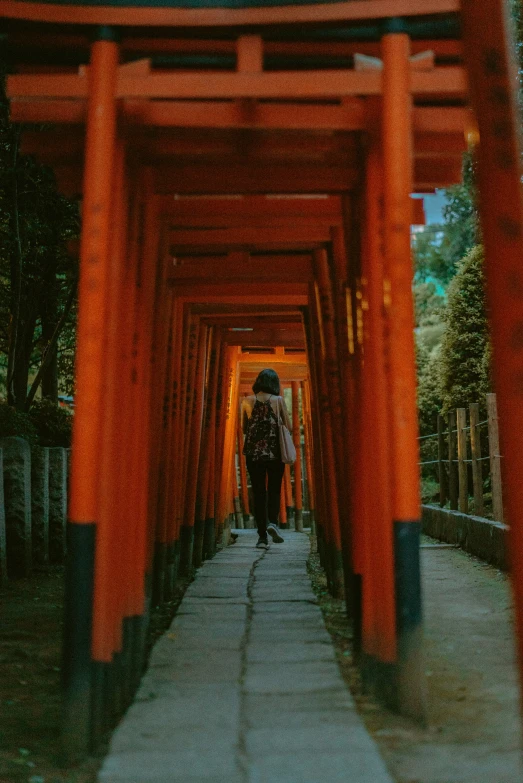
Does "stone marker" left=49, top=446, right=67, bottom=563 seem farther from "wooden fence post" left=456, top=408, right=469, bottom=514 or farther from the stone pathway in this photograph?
"wooden fence post" left=456, top=408, right=469, bottom=514

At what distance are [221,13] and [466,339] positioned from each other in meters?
9.83

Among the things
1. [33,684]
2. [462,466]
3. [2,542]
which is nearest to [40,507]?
[2,542]

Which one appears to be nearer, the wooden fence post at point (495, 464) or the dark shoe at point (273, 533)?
the wooden fence post at point (495, 464)

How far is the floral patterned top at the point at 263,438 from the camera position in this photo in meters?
8.02

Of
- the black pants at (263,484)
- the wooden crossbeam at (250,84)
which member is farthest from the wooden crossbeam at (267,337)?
the wooden crossbeam at (250,84)

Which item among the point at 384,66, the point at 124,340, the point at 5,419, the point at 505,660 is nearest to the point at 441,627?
the point at 505,660

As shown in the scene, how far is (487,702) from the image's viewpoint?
309 centimetres

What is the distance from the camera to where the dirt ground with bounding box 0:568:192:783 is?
104 inches

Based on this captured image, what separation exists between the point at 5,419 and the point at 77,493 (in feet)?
19.4

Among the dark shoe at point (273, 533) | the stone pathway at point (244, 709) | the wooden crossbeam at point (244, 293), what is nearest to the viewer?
the stone pathway at point (244, 709)

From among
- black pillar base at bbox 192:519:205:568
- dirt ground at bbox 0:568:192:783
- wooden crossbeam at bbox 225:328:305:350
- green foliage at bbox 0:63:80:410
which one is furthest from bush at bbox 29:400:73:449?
dirt ground at bbox 0:568:192:783

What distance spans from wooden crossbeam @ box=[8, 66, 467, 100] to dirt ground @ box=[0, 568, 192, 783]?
8.26ft

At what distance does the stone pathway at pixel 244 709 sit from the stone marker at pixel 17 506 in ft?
8.43

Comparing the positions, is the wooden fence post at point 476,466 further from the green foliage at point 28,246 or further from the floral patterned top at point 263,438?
the green foliage at point 28,246
